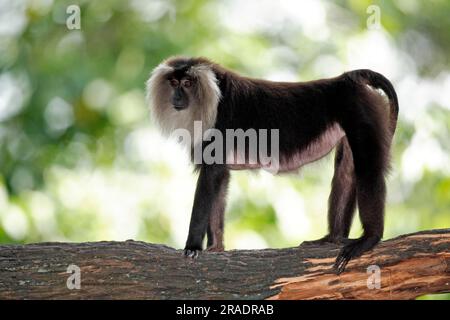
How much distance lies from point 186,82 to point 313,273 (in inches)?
79.7

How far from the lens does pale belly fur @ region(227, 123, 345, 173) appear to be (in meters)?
5.97

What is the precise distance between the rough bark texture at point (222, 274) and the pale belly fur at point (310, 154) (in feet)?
3.54

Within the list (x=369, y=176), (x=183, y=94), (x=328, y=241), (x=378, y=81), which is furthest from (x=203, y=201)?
(x=378, y=81)

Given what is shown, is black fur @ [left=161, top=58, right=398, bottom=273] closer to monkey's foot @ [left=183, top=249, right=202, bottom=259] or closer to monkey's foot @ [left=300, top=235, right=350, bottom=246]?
monkey's foot @ [left=300, top=235, right=350, bottom=246]

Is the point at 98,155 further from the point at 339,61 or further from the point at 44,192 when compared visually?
the point at 339,61

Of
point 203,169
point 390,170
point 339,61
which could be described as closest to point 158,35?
point 339,61

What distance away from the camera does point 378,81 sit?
19.5 feet

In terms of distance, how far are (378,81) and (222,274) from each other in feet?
7.19

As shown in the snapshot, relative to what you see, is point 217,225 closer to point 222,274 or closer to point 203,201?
point 203,201

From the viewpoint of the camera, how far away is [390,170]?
5.66 meters

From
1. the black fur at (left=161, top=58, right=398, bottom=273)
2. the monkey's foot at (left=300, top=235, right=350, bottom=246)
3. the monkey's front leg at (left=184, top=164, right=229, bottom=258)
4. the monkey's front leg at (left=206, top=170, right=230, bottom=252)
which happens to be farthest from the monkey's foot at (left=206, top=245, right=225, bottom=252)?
the monkey's foot at (left=300, top=235, right=350, bottom=246)

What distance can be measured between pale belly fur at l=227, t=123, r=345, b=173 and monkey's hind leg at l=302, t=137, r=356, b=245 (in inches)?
4.3

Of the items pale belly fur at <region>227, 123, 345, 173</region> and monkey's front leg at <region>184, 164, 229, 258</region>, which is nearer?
monkey's front leg at <region>184, 164, 229, 258</region>

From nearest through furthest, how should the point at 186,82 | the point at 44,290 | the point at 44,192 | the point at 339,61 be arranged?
the point at 44,290, the point at 186,82, the point at 44,192, the point at 339,61
